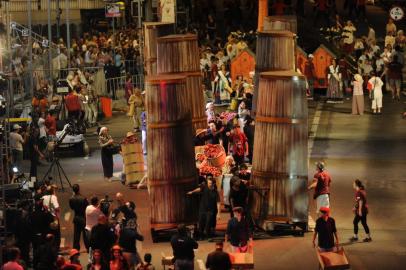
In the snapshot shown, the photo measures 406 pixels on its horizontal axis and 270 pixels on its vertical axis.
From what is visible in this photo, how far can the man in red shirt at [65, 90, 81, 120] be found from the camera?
1516 inches

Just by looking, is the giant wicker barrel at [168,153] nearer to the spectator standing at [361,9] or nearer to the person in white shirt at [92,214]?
the person in white shirt at [92,214]

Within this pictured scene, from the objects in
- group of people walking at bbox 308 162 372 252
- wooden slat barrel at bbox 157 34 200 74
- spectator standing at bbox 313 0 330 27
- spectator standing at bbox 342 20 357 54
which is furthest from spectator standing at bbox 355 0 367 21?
group of people walking at bbox 308 162 372 252

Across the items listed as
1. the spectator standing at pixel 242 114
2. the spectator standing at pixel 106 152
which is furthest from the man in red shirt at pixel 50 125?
the spectator standing at pixel 242 114

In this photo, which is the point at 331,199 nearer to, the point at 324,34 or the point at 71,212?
the point at 71,212

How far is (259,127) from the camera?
25.6 m

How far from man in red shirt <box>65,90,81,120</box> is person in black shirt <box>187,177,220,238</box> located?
556 inches

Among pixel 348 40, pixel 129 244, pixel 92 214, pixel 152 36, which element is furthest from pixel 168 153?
pixel 348 40

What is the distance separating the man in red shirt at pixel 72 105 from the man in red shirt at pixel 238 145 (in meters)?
9.20

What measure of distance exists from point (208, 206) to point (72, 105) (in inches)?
571

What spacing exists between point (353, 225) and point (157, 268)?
4.82m

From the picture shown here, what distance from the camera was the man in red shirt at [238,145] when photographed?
3027 cm

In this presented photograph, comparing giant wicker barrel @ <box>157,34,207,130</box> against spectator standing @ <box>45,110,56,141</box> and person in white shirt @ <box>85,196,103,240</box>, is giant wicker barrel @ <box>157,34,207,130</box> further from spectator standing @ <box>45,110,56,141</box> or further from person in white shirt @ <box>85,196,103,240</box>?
person in white shirt @ <box>85,196,103,240</box>

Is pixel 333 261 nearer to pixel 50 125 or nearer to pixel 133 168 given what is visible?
pixel 133 168

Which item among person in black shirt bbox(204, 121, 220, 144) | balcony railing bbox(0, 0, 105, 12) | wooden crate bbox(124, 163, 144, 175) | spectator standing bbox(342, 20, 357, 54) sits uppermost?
balcony railing bbox(0, 0, 105, 12)
